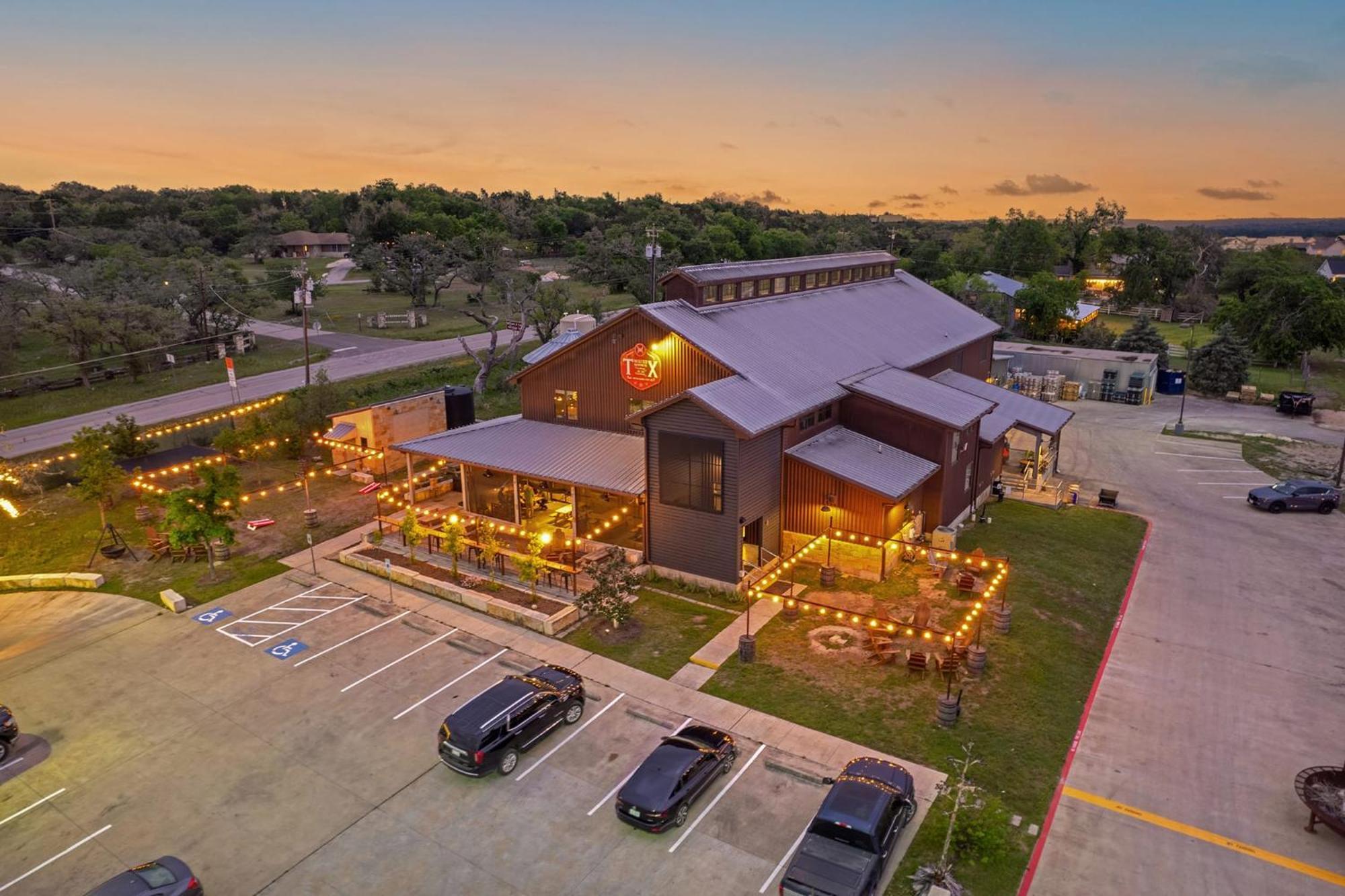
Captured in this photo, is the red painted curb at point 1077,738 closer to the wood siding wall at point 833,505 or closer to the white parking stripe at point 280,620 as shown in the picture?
the wood siding wall at point 833,505

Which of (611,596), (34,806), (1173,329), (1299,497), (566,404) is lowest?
(34,806)

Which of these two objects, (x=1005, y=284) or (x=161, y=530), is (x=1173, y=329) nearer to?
(x=1005, y=284)

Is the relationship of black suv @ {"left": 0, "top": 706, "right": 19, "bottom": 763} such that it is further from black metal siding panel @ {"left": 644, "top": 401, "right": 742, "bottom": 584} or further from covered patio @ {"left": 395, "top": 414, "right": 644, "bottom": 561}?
black metal siding panel @ {"left": 644, "top": 401, "right": 742, "bottom": 584}

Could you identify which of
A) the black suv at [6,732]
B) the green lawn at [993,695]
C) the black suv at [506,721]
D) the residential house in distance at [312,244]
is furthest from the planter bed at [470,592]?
the residential house in distance at [312,244]

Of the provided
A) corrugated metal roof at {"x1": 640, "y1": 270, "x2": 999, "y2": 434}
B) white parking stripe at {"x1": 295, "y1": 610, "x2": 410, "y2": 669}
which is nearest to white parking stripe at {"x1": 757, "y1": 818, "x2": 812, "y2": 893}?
corrugated metal roof at {"x1": 640, "y1": 270, "x2": 999, "y2": 434}

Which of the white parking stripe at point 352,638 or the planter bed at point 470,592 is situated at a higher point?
the planter bed at point 470,592

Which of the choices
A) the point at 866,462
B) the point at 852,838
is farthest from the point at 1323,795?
the point at 866,462

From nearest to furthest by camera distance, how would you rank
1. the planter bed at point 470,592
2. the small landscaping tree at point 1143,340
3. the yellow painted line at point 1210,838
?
the yellow painted line at point 1210,838 → the planter bed at point 470,592 → the small landscaping tree at point 1143,340
